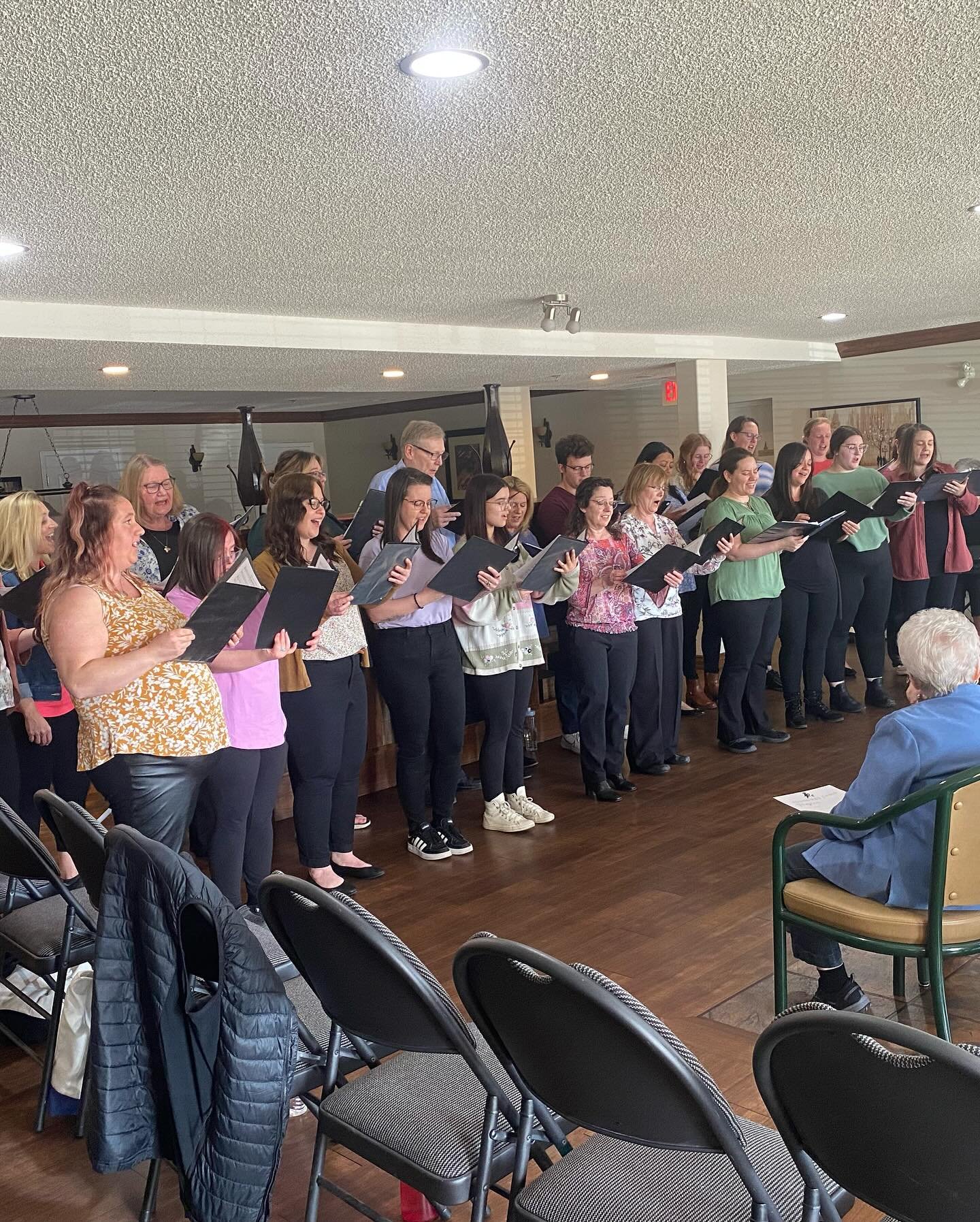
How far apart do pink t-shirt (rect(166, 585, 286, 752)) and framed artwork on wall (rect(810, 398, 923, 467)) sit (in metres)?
8.35

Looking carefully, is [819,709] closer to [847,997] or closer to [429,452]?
[429,452]

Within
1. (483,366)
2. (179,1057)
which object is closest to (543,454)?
(483,366)

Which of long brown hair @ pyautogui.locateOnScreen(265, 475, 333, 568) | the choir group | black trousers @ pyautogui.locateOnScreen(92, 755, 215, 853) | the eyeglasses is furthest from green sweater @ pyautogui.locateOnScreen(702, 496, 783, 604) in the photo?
black trousers @ pyautogui.locateOnScreen(92, 755, 215, 853)

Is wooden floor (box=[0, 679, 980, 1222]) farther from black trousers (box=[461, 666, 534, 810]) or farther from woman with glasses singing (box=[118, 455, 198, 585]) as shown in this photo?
woman with glasses singing (box=[118, 455, 198, 585])

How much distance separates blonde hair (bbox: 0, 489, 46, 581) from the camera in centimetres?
412

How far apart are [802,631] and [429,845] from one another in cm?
272

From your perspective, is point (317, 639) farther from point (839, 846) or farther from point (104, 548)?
point (839, 846)

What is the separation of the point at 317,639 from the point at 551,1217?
2491mm

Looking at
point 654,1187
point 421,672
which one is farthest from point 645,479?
point 654,1187

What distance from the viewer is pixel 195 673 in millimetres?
3049

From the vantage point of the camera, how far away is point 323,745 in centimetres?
391

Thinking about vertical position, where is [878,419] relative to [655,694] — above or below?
above

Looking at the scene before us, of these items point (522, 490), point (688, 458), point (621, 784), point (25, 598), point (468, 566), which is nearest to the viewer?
point (25, 598)

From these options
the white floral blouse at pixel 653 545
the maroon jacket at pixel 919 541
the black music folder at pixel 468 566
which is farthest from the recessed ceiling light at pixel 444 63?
the maroon jacket at pixel 919 541
